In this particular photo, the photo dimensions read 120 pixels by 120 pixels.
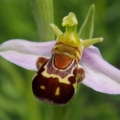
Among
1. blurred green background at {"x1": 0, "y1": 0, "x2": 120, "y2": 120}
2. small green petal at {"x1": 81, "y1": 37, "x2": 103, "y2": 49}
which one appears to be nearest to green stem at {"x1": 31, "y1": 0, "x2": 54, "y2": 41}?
small green petal at {"x1": 81, "y1": 37, "x2": 103, "y2": 49}

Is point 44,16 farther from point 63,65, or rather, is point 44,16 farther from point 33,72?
point 33,72

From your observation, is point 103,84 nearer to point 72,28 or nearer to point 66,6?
point 72,28

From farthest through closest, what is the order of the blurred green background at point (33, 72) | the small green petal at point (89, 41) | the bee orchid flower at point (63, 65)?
the blurred green background at point (33, 72), the small green petal at point (89, 41), the bee orchid flower at point (63, 65)

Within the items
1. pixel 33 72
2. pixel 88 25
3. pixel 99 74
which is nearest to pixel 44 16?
pixel 88 25

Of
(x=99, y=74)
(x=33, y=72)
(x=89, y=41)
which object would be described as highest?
(x=89, y=41)

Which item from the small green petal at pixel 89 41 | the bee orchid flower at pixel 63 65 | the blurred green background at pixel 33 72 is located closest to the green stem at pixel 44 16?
the bee orchid flower at pixel 63 65

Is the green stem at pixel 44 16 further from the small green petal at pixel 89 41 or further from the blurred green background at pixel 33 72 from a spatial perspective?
the blurred green background at pixel 33 72

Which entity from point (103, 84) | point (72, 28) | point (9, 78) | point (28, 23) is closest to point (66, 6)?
point (28, 23)
